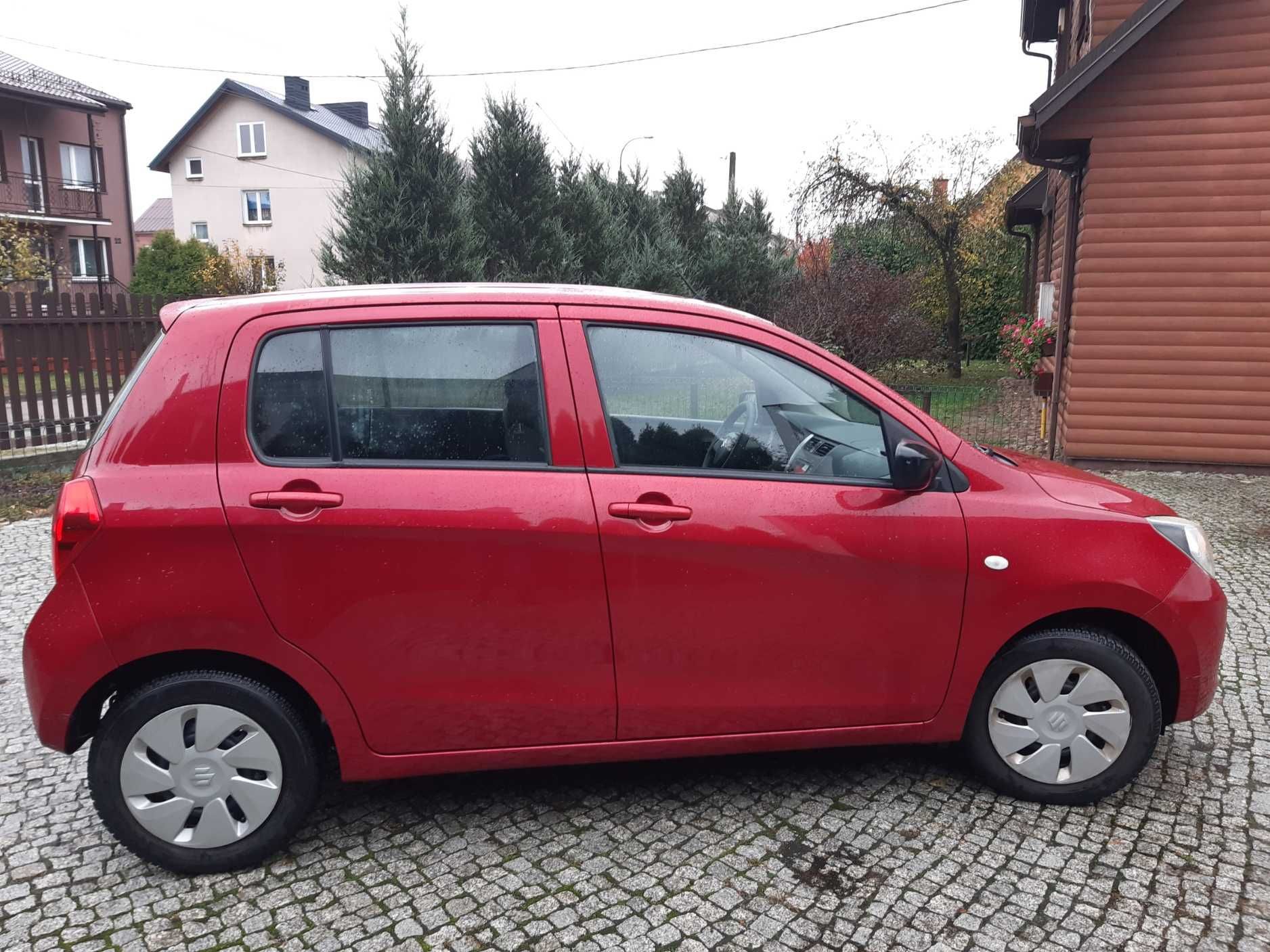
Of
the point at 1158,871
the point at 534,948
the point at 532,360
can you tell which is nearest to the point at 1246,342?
the point at 1158,871

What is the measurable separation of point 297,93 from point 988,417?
1453 inches

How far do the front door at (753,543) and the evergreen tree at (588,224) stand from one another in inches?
613

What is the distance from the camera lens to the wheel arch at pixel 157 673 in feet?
9.94

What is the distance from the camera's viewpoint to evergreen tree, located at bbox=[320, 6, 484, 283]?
15336 mm

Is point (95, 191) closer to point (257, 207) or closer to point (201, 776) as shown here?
point (257, 207)

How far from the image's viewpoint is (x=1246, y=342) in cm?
992

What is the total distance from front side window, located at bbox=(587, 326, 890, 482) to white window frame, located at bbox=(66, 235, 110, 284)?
36.2m

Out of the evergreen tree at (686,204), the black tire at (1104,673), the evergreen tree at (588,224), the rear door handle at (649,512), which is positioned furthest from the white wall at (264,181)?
the black tire at (1104,673)

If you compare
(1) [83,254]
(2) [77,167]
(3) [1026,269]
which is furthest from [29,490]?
(2) [77,167]

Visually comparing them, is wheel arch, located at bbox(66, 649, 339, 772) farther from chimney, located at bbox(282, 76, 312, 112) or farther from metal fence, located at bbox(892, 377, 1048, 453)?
chimney, located at bbox(282, 76, 312, 112)

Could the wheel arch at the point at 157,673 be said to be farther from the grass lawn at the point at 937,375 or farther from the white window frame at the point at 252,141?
the white window frame at the point at 252,141

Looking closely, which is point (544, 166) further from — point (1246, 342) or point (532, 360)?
point (532, 360)

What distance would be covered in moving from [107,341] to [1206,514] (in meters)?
11.1

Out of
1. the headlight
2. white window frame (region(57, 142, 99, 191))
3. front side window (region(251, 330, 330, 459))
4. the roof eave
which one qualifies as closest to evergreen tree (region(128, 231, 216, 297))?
white window frame (region(57, 142, 99, 191))
